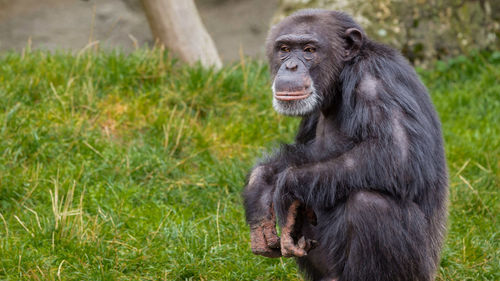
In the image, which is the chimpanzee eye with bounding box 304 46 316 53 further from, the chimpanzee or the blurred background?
the blurred background

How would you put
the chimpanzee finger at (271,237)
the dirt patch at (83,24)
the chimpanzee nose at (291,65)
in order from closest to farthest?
the chimpanzee finger at (271,237), the chimpanzee nose at (291,65), the dirt patch at (83,24)

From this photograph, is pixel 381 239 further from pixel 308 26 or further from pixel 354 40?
pixel 308 26

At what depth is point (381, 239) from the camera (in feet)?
13.3

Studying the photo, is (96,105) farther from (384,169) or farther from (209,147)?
(384,169)

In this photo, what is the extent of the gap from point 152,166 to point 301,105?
85.2 inches

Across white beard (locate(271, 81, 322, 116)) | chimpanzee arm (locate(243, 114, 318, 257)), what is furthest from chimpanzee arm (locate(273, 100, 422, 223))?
white beard (locate(271, 81, 322, 116))

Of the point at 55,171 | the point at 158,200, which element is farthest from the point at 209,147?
the point at 55,171

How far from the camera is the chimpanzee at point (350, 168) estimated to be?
4102 millimetres

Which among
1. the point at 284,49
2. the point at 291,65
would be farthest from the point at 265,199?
the point at 284,49

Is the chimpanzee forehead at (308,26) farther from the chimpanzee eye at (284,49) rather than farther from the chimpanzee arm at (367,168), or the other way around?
the chimpanzee arm at (367,168)

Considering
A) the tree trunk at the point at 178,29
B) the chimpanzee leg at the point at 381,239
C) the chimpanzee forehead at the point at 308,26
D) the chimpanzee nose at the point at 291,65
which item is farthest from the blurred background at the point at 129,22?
the chimpanzee leg at the point at 381,239

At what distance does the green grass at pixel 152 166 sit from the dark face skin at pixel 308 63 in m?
1.31

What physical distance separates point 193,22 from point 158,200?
2705 mm

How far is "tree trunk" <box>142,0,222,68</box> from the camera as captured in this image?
25.7 feet
